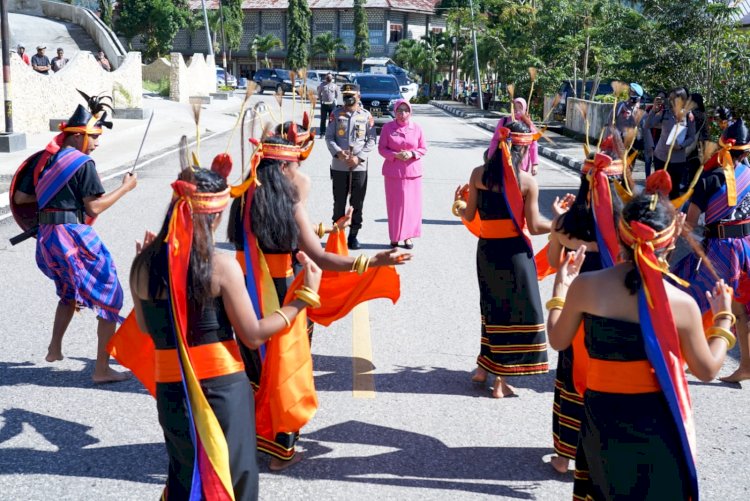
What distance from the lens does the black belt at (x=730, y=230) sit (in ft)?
19.4

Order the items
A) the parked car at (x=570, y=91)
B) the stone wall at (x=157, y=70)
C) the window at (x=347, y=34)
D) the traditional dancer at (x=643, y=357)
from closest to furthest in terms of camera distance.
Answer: the traditional dancer at (x=643, y=357) < the parked car at (x=570, y=91) < the stone wall at (x=157, y=70) < the window at (x=347, y=34)

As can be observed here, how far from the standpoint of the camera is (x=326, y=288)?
17.9 ft

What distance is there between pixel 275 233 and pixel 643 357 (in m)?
2.13

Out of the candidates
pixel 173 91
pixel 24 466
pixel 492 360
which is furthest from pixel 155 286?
pixel 173 91

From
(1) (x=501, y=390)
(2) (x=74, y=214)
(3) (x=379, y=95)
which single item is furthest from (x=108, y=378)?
(3) (x=379, y=95)

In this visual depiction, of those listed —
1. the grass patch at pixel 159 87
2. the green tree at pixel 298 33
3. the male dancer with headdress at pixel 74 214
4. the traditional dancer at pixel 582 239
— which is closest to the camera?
the traditional dancer at pixel 582 239

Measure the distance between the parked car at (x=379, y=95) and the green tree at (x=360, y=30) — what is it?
48.3m

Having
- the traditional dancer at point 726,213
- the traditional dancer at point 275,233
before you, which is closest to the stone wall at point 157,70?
the traditional dancer at point 726,213

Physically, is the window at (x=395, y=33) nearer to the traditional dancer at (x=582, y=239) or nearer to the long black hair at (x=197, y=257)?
the traditional dancer at (x=582, y=239)

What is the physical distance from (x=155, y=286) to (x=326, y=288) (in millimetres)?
2116

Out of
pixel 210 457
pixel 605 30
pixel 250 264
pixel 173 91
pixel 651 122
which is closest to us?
pixel 210 457

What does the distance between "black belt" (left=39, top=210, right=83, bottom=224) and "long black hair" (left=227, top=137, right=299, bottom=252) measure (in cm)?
153

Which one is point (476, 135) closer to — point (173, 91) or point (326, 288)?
point (173, 91)

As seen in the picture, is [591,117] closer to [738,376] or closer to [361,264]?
[738,376]
